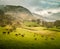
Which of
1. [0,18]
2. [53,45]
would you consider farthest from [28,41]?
[0,18]

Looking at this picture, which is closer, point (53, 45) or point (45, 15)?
point (53, 45)

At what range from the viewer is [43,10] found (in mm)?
8719

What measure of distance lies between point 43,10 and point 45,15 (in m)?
0.25

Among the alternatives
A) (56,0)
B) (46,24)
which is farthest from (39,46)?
(56,0)

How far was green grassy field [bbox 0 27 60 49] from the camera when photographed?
Answer: 25.8 ft

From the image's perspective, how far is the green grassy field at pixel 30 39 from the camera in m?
7.85

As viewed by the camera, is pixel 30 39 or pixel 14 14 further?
pixel 14 14

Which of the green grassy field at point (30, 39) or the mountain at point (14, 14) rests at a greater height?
the mountain at point (14, 14)

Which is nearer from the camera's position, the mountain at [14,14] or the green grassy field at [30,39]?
the green grassy field at [30,39]

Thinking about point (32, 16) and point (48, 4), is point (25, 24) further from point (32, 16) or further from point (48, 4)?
Answer: point (48, 4)

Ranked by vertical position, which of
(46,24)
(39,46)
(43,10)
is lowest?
(39,46)

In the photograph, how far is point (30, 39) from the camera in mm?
7973

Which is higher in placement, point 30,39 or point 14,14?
point 14,14

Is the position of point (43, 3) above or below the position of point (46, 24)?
above
